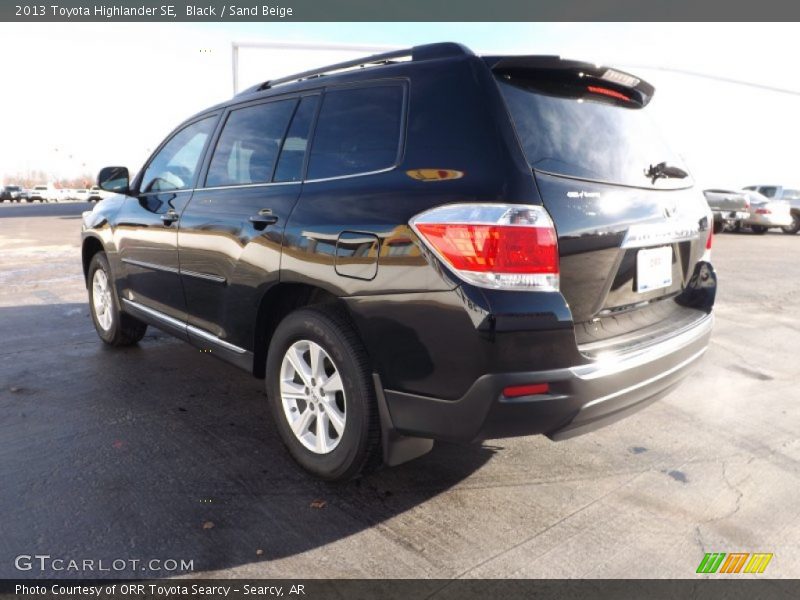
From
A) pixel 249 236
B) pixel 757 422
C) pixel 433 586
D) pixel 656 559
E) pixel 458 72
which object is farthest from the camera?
pixel 757 422

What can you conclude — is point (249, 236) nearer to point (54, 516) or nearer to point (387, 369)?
point (387, 369)

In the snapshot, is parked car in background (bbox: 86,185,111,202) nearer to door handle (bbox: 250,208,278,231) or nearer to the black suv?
the black suv

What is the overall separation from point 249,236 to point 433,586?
1872 millimetres

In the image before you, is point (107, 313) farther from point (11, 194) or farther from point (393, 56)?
point (11, 194)

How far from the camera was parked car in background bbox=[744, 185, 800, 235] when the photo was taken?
1962 cm

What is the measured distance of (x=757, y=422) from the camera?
3631 millimetres

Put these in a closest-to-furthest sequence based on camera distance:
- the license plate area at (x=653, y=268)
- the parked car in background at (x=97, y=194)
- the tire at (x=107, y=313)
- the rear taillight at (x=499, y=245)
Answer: the rear taillight at (x=499, y=245) < the license plate area at (x=653, y=268) < the parked car in background at (x=97, y=194) < the tire at (x=107, y=313)

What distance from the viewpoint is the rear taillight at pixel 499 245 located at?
7.14 feet

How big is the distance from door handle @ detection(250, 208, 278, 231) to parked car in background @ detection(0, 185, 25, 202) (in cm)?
6988

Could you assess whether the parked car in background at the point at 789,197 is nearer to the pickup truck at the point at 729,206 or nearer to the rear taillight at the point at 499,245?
the pickup truck at the point at 729,206

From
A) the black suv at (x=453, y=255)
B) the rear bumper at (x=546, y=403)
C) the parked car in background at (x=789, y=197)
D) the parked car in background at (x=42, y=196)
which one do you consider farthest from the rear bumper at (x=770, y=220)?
the parked car in background at (x=42, y=196)

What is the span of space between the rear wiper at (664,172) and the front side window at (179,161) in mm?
2611

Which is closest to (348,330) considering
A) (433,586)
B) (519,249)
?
(519,249)

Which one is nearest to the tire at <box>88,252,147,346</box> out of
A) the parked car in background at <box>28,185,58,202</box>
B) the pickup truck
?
the pickup truck
